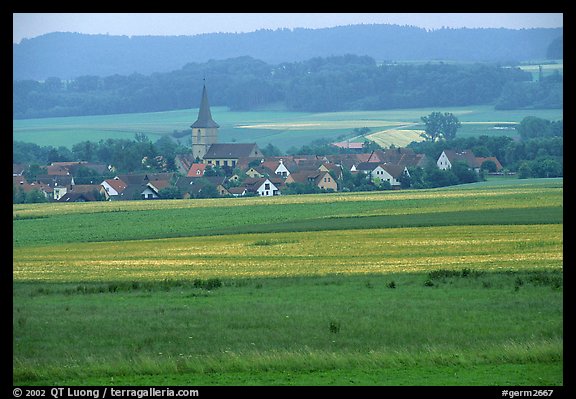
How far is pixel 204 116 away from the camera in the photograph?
16862 cm

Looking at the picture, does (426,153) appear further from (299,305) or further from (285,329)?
(285,329)

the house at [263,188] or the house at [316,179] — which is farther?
the house at [316,179]

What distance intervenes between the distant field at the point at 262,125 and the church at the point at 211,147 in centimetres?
723

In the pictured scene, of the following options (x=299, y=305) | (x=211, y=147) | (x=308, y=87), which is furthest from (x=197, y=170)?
(x=299, y=305)

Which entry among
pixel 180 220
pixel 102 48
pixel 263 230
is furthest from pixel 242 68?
pixel 263 230

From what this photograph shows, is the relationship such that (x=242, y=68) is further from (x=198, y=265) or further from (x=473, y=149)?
(x=198, y=265)

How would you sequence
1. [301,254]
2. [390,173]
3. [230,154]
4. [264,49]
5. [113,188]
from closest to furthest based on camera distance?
[301,254]
[113,188]
[390,173]
[230,154]
[264,49]

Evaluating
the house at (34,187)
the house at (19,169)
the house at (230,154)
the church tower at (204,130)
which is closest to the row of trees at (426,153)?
the house at (19,169)

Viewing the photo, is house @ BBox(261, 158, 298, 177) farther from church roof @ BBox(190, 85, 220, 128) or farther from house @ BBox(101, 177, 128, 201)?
church roof @ BBox(190, 85, 220, 128)

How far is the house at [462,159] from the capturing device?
366 ft

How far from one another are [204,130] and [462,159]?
195 feet

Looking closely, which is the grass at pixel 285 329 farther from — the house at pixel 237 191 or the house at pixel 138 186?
the house at pixel 138 186

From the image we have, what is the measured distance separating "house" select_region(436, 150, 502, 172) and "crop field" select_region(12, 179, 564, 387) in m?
55.4
